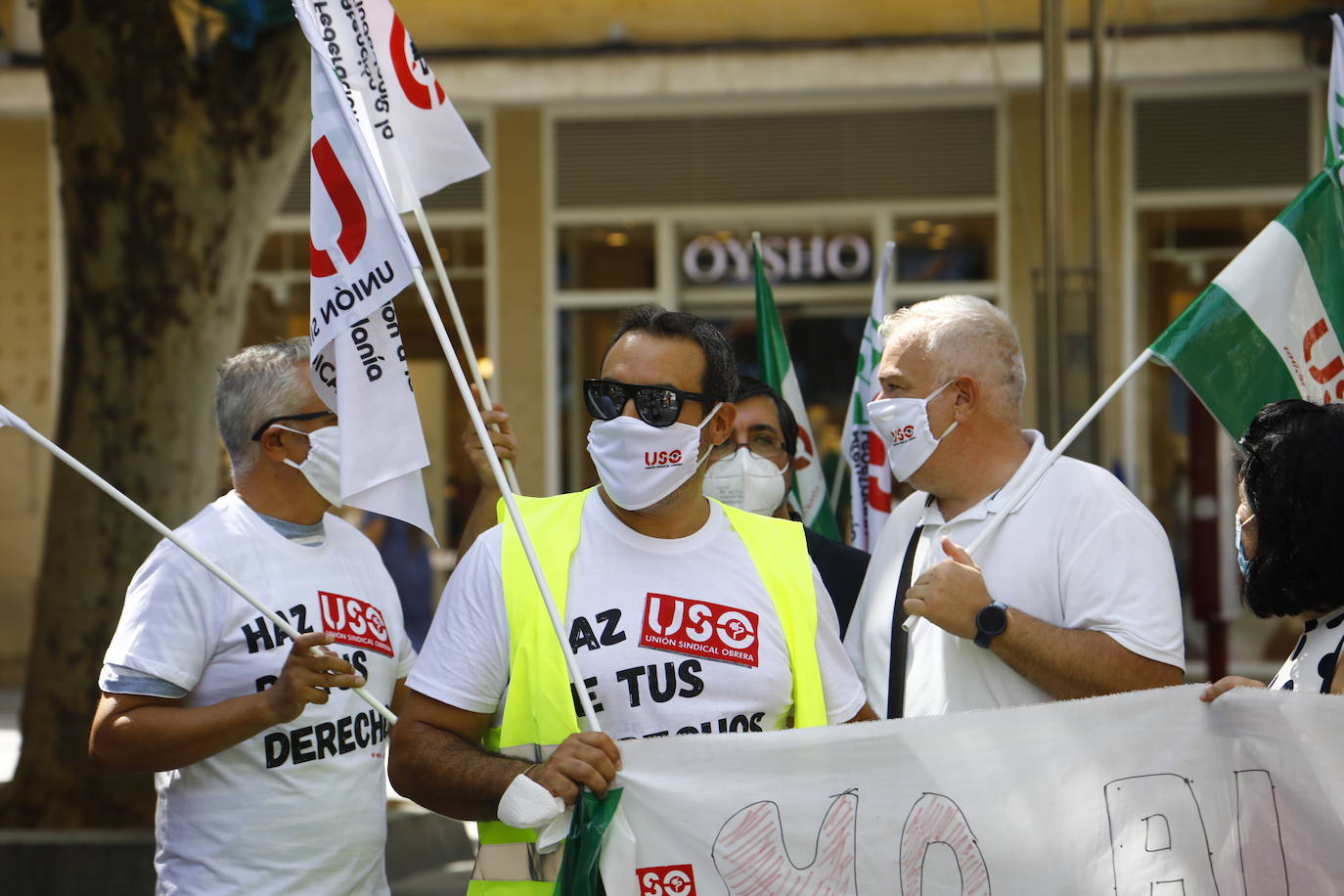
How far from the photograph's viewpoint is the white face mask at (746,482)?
4.23 metres

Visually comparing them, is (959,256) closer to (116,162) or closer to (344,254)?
(116,162)

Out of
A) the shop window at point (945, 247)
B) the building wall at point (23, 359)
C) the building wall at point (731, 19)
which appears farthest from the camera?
the building wall at point (23, 359)

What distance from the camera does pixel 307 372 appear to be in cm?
347

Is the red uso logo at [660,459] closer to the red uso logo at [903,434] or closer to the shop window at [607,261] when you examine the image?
the red uso logo at [903,434]

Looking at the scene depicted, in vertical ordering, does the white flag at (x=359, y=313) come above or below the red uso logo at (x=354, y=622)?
above

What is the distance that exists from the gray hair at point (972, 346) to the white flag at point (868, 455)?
1.50m

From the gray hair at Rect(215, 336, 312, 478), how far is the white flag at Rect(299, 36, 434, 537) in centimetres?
25

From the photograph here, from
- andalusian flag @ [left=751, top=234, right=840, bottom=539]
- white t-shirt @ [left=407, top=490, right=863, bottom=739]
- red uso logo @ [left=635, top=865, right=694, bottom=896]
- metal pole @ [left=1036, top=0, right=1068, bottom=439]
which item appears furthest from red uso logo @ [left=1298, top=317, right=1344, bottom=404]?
metal pole @ [left=1036, top=0, right=1068, bottom=439]

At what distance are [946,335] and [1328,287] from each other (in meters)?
0.96

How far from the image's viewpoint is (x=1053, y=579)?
10.2ft

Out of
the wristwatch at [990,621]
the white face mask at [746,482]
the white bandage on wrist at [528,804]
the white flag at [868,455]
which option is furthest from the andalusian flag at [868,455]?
the white bandage on wrist at [528,804]

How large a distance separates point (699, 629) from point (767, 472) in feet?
5.10

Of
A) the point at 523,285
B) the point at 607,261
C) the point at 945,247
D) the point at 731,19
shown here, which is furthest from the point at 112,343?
the point at 945,247

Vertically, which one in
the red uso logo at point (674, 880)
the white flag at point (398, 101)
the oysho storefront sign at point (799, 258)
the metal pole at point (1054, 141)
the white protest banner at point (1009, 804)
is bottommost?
the red uso logo at point (674, 880)
